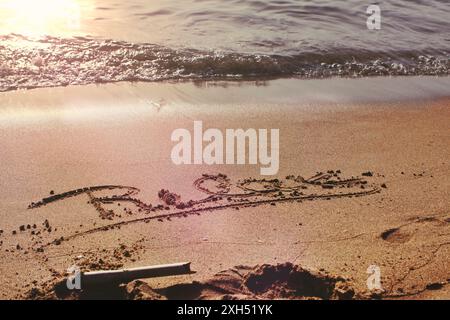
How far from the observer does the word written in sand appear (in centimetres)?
474

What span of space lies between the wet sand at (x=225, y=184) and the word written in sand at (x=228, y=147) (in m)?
0.10

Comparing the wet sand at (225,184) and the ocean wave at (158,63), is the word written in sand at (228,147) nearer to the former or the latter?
the wet sand at (225,184)

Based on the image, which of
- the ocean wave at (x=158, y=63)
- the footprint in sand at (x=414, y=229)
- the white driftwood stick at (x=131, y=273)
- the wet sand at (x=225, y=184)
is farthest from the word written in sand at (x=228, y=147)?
the ocean wave at (x=158, y=63)

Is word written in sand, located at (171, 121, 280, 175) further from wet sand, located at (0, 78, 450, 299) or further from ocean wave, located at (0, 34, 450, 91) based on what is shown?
ocean wave, located at (0, 34, 450, 91)

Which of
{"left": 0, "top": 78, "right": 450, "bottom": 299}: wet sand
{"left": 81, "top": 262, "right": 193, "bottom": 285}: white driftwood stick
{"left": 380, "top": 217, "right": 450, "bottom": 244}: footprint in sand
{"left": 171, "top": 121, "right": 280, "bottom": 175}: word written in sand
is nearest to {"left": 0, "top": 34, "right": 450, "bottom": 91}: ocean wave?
{"left": 0, "top": 78, "right": 450, "bottom": 299}: wet sand

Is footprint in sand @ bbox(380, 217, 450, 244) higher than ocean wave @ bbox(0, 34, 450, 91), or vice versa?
ocean wave @ bbox(0, 34, 450, 91)

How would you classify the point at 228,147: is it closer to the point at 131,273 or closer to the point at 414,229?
the point at 414,229

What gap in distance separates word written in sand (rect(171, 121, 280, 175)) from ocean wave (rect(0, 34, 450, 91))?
1.91 meters

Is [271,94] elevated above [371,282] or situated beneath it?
elevated above

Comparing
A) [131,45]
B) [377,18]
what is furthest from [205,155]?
[377,18]

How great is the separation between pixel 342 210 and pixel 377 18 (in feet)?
21.8

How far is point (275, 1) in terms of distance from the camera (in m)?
10.5

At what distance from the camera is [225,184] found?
4.39 meters
